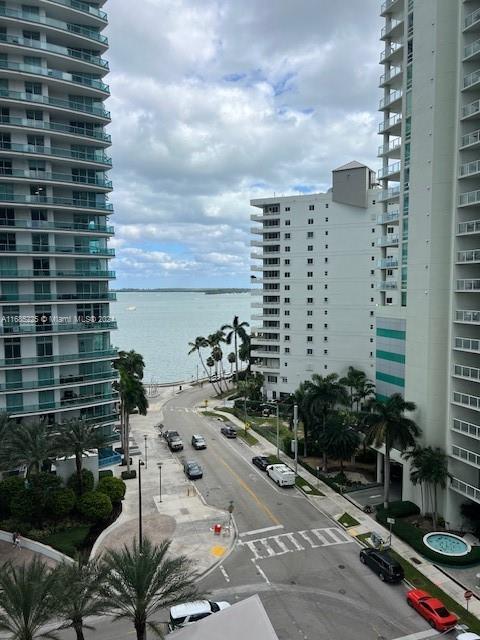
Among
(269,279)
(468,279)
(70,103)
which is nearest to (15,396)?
(70,103)

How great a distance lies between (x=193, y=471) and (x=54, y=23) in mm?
43399

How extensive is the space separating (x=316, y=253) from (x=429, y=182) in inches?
1547

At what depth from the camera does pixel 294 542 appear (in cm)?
3362

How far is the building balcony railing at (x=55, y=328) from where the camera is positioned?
40.9 m

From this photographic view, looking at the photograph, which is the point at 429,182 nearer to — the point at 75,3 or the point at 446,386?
the point at 446,386

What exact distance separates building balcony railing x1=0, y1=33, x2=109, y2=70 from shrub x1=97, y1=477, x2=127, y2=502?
124 ft

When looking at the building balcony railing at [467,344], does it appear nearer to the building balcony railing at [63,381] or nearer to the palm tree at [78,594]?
the palm tree at [78,594]

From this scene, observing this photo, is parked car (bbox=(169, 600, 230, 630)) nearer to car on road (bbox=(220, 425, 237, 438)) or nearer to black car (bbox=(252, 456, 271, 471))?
black car (bbox=(252, 456, 271, 471))

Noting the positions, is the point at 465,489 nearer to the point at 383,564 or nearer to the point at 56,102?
the point at 383,564

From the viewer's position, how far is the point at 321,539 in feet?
112

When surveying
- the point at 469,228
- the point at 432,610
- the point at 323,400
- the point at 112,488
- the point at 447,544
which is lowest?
the point at 447,544

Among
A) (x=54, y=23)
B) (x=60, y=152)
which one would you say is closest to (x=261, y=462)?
(x=60, y=152)

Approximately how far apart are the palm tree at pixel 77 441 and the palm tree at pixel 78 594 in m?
16.0

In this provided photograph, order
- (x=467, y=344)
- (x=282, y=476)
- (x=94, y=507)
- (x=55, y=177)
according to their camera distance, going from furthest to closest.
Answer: (x=282, y=476) < (x=55, y=177) < (x=94, y=507) < (x=467, y=344)
